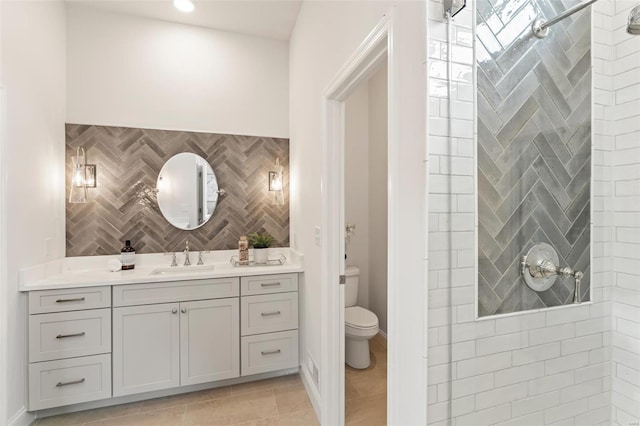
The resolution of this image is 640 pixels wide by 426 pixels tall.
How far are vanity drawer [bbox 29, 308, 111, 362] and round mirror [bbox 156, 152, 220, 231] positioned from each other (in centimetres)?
90

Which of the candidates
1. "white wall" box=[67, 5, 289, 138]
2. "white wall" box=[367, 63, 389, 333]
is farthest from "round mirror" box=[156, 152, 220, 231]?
"white wall" box=[367, 63, 389, 333]

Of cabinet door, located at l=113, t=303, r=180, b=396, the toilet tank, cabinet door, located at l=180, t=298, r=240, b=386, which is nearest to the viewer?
cabinet door, located at l=113, t=303, r=180, b=396

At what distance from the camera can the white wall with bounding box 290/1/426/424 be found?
0.94m

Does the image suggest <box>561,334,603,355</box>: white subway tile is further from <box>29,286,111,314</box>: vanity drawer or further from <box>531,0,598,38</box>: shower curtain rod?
<box>29,286,111,314</box>: vanity drawer

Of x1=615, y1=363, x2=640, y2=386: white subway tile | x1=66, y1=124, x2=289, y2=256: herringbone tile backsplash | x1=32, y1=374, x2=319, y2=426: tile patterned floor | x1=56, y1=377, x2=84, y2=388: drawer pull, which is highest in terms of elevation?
x1=66, y1=124, x2=289, y2=256: herringbone tile backsplash

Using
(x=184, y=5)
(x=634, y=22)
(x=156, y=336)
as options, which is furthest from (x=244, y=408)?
(x=184, y=5)

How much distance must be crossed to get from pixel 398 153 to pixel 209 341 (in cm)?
199

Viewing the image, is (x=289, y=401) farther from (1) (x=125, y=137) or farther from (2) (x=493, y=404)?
(1) (x=125, y=137)

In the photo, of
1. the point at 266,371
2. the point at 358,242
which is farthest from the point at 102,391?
the point at 358,242

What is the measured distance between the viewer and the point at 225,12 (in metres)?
2.39

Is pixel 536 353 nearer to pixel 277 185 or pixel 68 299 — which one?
pixel 277 185

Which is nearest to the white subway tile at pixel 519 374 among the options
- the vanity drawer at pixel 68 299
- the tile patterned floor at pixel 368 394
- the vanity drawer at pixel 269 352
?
the tile patterned floor at pixel 368 394

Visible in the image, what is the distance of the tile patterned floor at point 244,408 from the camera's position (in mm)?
1882

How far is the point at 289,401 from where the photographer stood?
2078 mm
